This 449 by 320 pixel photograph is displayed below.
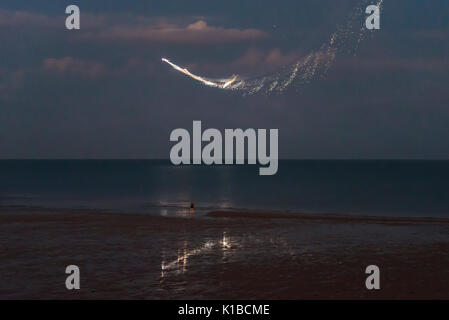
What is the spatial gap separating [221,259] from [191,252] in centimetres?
208

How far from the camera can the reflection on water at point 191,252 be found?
60.5 ft

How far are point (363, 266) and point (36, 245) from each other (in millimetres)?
15245

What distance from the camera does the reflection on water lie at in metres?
18.4

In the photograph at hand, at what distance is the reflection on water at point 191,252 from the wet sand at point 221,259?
4cm

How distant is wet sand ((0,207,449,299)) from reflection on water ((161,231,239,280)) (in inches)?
1.8

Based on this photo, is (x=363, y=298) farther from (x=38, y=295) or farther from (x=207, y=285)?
(x=38, y=295)

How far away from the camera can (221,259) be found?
2041 centimetres

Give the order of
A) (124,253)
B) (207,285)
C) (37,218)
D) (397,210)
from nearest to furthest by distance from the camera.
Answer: (207,285) → (124,253) → (37,218) → (397,210)

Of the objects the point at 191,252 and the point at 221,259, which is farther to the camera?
the point at 191,252

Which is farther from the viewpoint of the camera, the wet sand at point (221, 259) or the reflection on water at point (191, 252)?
the reflection on water at point (191, 252)

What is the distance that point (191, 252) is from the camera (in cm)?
2197

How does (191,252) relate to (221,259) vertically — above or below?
above

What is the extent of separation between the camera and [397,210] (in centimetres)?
5444
